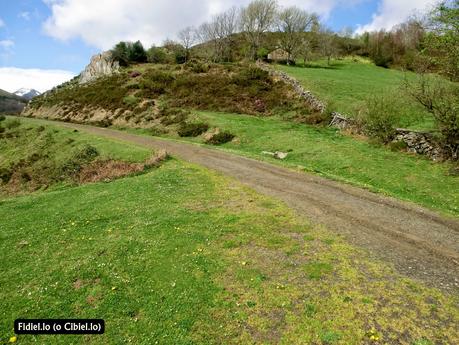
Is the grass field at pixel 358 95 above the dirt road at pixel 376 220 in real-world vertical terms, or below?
above

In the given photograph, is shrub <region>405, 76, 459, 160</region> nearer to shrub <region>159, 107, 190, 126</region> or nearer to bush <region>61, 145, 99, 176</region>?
bush <region>61, 145, 99, 176</region>

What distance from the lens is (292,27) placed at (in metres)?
89.0

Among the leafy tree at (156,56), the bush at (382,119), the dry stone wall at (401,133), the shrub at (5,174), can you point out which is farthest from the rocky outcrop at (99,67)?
the bush at (382,119)

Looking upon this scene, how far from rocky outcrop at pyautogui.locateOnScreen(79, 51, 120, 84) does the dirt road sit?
2830 inches

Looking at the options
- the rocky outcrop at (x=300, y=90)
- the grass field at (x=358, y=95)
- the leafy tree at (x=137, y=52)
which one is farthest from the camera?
the leafy tree at (x=137, y=52)

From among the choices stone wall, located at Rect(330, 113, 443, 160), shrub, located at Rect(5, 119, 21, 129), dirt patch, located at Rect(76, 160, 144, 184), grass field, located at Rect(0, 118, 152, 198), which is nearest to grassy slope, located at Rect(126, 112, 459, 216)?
stone wall, located at Rect(330, 113, 443, 160)

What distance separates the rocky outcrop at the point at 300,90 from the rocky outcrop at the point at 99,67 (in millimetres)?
42897

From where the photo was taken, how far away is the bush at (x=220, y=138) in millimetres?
35125

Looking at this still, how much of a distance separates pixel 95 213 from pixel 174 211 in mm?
4542

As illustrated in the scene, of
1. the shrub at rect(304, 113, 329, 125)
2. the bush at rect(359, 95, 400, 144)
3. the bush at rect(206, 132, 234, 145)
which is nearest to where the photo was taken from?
the bush at rect(359, 95, 400, 144)

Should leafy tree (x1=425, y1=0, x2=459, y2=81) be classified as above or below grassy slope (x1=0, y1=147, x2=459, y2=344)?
above

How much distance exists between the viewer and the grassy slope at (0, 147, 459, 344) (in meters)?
8.61

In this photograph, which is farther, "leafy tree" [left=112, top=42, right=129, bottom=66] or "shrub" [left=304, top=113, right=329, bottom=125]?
"leafy tree" [left=112, top=42, right=129, bottom=66]

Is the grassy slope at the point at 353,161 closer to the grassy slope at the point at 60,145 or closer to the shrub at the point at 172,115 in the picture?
the shrub at the point at 172,115
